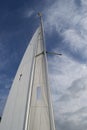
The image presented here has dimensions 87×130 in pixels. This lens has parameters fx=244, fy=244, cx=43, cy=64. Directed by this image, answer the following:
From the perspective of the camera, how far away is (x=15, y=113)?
942 inches

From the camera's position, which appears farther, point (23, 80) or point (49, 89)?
point (23, 80)

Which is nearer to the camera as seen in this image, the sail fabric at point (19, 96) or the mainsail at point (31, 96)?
the mainsail at point (31, 96)

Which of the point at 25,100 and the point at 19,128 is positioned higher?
the point at 25,100

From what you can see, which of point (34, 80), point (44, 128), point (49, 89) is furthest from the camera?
point (34, 80)

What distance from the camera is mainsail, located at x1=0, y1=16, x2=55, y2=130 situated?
2181 cm

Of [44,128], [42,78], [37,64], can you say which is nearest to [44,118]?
[44,128]

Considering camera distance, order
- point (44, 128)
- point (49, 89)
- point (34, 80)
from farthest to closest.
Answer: point (34, 80)
point (49, 89)
point (44, 128)

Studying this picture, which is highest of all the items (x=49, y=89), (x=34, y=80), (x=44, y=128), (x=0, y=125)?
(x=34, y=80)

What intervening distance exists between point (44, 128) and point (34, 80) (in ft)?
16.8

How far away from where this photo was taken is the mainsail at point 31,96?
21.8 m

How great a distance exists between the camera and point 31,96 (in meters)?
23.4

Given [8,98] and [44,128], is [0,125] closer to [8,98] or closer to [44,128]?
[8,98]

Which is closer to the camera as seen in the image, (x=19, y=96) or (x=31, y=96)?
(x=31, y=96)

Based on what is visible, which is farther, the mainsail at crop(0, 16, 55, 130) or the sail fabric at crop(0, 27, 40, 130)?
the sail fabric at crop(0, 27, 40, 130)
